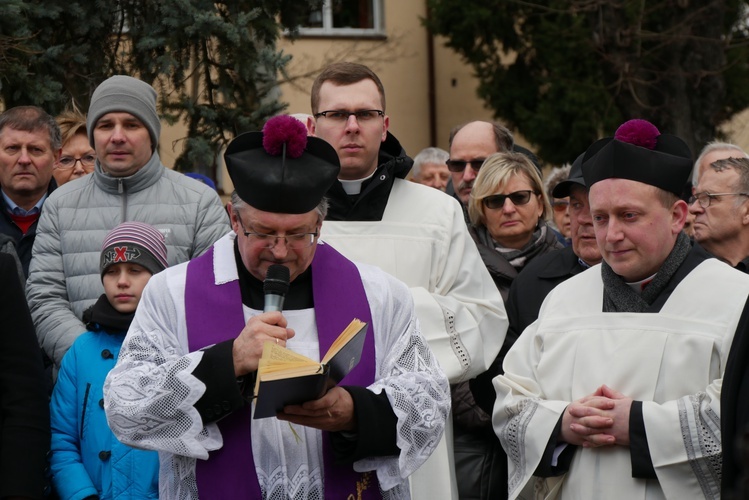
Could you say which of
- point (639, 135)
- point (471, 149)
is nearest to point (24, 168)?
point (471, 149)

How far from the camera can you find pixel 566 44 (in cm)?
1828

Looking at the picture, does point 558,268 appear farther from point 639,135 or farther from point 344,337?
point 344,337

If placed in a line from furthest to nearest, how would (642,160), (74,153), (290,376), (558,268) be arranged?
(74,153) < (558,268) < (642,160) < (290,376)

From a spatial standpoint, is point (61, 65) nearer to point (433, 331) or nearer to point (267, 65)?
point (267, 65)

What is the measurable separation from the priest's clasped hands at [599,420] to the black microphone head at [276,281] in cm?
142

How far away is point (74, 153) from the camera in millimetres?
7559

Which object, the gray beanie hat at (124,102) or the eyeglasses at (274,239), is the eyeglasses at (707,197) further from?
the eyeglasses at (274,239)

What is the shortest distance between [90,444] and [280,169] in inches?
68.6

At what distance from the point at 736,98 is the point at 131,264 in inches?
578

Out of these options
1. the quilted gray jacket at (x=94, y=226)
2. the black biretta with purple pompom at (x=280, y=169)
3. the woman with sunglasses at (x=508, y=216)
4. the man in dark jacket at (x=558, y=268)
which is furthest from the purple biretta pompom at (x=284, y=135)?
the woman with sunglasses at (x=508, y=216)

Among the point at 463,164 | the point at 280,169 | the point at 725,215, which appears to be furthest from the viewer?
the point at 463,164

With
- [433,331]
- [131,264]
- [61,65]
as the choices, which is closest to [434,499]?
[433,331]

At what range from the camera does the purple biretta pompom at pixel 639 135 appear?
5.09 meters

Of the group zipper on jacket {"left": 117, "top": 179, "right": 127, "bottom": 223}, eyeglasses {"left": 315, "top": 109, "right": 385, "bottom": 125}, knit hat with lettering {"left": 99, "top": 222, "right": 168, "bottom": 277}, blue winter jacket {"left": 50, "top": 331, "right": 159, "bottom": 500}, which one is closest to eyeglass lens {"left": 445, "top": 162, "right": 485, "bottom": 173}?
eyeglasses {"left": 315, "top": 109, "right": 385, "bottom": 125}
